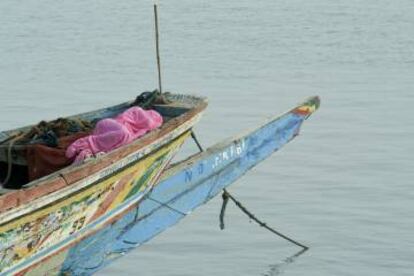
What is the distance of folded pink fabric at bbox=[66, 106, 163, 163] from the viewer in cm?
753

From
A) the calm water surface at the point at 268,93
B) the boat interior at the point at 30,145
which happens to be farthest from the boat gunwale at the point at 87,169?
the calm water surface at the point at 268,93

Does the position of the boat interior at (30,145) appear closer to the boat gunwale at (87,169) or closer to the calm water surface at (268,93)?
the boat gunwale at (87,169)

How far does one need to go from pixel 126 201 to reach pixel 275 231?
2261mm

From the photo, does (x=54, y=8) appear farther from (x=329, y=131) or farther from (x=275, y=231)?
(x=275, y=231)

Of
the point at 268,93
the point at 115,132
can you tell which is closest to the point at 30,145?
the point at 115,132

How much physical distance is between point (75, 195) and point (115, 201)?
2.61ft

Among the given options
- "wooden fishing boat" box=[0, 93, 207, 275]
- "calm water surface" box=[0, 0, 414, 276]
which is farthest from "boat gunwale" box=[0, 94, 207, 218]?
"calm water surface" box=[0, 0, 414, 276]

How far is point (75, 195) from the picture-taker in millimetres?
6645

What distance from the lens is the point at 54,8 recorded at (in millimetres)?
28953

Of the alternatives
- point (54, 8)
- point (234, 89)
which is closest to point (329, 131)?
point (234, 89)

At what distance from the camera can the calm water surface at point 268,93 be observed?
30.9 ft

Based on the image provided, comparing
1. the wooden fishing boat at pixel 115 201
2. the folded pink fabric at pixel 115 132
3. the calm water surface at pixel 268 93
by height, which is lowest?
the calm water surface at pixel 268 93

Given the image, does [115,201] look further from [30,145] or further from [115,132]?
[30,145]

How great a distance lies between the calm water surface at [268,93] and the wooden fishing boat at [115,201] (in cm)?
72
